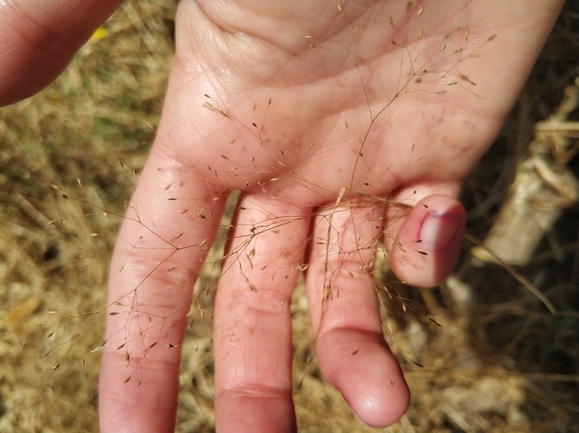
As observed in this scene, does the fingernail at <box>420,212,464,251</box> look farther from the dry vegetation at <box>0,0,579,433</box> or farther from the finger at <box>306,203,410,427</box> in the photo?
the dry vegetation at <box>0,0,579,433</box>

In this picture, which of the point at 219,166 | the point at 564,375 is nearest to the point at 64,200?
the point at 219,166

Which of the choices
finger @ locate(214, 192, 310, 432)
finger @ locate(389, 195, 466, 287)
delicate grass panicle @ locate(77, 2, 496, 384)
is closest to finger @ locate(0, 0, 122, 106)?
delicate grass panicle @ locate(77, 2, 496, 384)

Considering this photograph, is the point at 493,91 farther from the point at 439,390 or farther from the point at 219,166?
the point at 439,390

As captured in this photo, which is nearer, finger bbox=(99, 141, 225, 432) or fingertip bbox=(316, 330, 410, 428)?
fingertip bbox=(316, 330, 410, 428)

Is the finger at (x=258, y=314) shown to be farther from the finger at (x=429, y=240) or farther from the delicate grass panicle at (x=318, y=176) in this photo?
the finger at (x=429, y=240)

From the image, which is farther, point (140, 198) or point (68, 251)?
point (68, 251)

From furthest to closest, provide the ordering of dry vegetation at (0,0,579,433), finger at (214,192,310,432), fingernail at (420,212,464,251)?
dry vegetation at (0,0,579,433) → fingernail at (420,212,464,251) → finger at (214,192,310,432)
